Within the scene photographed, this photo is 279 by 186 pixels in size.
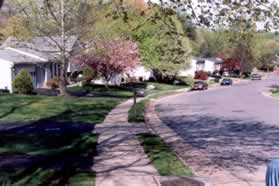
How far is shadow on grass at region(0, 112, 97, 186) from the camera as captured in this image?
11.0 m

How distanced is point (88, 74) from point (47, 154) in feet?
130

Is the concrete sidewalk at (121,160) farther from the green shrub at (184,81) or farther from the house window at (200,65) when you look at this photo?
the house window at (200,65)

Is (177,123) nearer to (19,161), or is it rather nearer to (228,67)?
(19,161)

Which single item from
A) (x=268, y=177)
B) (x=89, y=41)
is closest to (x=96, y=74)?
(x=89, y=41)

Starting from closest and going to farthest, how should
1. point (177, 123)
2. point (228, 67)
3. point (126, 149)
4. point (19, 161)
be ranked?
point (19, 161) → point (126, 149) → point (177, 123) → point (228, 67)

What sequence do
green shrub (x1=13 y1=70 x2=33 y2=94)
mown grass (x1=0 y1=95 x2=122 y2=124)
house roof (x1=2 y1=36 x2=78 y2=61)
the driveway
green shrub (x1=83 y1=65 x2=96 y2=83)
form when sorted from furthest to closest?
green shrub (x1=83 y1=65 x2=96 y2=83) → house roof (x1=2 y1=36 x2=78 y2=61) → green shrub (x1=13 y1=70 x2=33 y2=94) → mown grass (x1=0 y1=95 x2=122 y2=124) → the driveway

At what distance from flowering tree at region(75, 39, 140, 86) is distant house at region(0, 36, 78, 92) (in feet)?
11.0

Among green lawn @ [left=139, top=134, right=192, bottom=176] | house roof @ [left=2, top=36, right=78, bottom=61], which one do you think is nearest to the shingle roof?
house roof @ [left=2, top=36, right=78, bottom=61]

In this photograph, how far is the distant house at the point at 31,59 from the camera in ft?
141

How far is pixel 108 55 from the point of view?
167ft

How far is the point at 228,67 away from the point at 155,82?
39.9m

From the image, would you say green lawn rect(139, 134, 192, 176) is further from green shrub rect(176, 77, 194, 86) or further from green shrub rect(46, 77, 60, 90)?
green shrub rect(176, 77, 194, 86)

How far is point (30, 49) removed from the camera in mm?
48938

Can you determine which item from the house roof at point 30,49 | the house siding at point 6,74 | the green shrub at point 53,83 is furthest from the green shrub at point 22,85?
the green shrub at point 53,83
